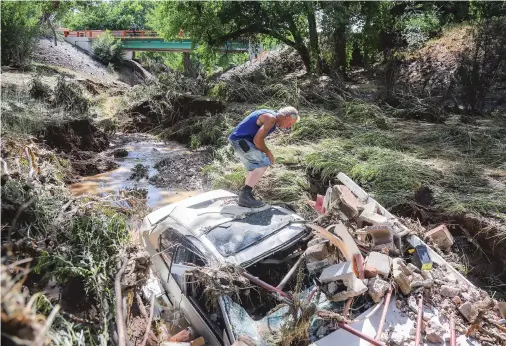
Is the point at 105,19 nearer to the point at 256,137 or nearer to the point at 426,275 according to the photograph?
the point at 256,137

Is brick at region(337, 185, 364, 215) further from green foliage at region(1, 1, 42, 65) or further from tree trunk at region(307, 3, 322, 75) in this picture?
green foliage at region(1, 1, 42, 65)

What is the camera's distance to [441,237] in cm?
473

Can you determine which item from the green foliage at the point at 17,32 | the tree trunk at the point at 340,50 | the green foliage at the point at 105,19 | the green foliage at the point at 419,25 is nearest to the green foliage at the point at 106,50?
the green foliage at the point at 17,32

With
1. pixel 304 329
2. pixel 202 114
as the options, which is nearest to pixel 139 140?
pixel 202 114

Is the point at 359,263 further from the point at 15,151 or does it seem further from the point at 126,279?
the point at 15,151

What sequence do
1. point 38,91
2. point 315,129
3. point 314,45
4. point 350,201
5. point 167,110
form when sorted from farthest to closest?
point 314,45 < point 167,110 < point 38,91 < point 315,129 < point 350,201

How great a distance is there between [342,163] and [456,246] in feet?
8.08

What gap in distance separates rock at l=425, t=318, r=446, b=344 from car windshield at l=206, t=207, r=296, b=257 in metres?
1.52

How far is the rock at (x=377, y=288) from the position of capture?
335cm

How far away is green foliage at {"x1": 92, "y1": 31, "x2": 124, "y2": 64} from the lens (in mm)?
31531

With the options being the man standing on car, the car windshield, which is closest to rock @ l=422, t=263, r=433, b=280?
the car windshield

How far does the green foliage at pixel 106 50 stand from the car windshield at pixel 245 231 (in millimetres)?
30925

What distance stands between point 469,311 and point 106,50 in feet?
108

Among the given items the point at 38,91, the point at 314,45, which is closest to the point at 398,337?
the point at 38,91
